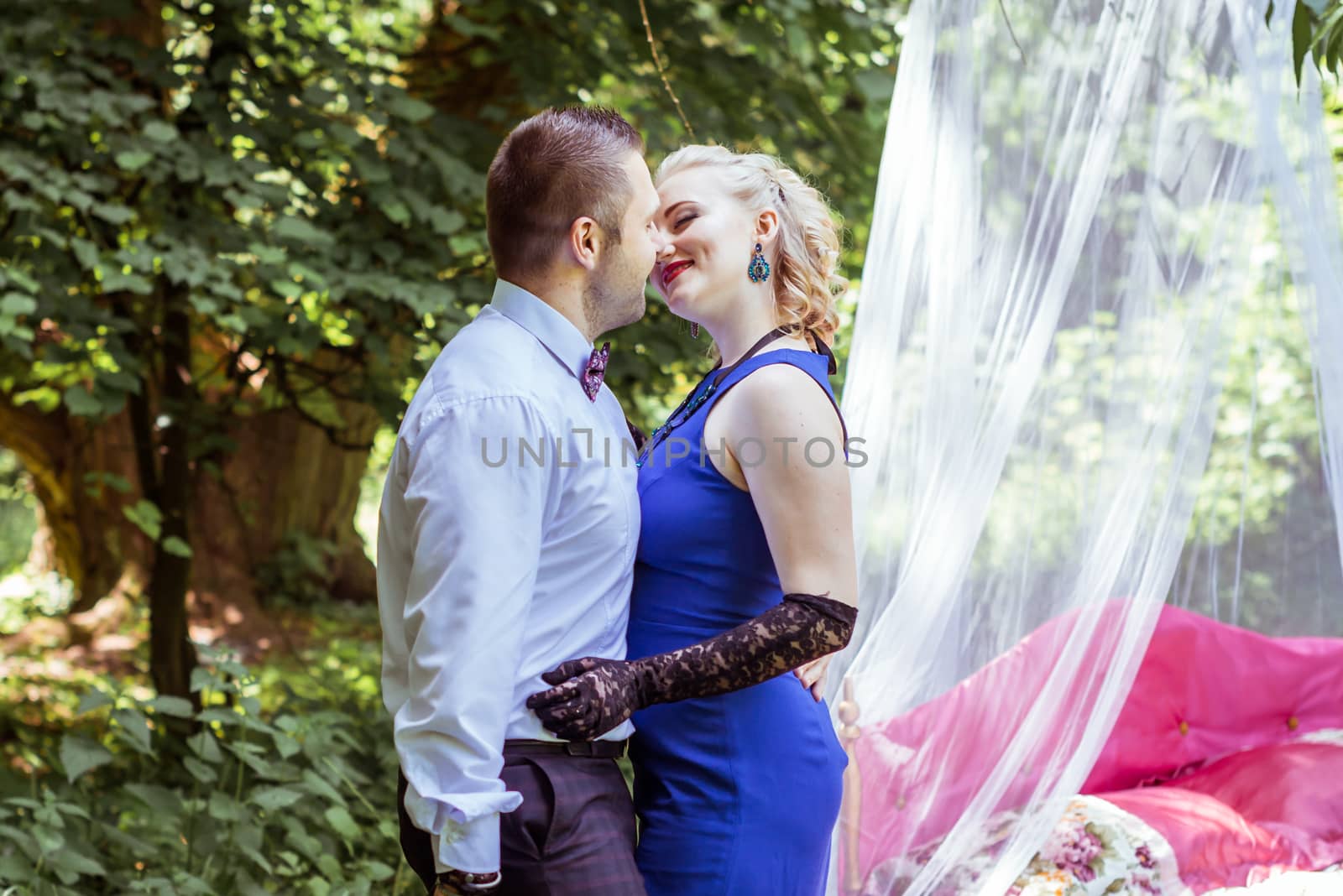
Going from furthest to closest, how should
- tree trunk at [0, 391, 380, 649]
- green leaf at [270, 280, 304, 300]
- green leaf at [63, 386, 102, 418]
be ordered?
tree trunk at [0, 391, 380, 649], green leaf at [270, 280, 304, 300], green leaf at [63, 386, 102, 418]

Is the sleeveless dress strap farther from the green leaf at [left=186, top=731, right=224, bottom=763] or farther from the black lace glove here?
the green leaf at [left=186, top=731, right=224, bottom=763]

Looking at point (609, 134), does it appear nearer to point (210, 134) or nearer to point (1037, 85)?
point (1037, 85)

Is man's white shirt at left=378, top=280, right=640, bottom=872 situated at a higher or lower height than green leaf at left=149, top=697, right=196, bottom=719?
higher

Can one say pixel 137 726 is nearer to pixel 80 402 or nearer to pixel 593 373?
pixel 80 402

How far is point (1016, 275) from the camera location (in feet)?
7.01

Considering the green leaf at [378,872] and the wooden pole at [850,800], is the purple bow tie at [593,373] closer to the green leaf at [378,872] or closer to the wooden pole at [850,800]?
the wooden pole at [850,800]

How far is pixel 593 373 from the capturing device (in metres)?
1.46

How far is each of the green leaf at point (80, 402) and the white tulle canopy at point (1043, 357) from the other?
1.98 metres

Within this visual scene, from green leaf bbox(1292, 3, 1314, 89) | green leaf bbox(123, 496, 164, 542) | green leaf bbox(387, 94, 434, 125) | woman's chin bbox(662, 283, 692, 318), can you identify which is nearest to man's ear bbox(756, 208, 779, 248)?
woman's chin bbox(662, 283, 692, 318)

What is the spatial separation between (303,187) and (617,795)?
2.77 metres

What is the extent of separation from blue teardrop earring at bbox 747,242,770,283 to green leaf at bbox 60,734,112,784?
1.91 metres

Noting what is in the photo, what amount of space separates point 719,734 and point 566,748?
22 cm

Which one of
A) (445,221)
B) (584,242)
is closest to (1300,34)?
(584,242)

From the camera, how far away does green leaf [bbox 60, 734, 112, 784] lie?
259cm
